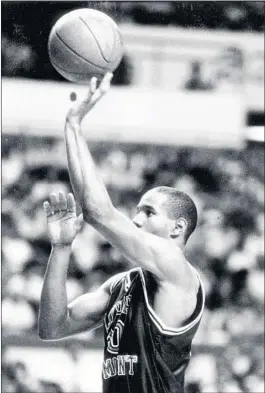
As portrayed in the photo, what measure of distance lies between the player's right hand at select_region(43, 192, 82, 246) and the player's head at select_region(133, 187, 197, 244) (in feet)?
0.95

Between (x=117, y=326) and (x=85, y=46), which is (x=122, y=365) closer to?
(x=117, y=326)

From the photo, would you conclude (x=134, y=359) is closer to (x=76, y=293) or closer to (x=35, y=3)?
(x=76, y=293)

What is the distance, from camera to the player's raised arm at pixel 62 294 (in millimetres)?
Result: 3703

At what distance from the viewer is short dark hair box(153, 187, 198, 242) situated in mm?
3826

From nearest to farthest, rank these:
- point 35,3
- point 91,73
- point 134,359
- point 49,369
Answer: point 134,359, point 91,73, point 49,369, point 35,3

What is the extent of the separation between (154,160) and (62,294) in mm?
5777

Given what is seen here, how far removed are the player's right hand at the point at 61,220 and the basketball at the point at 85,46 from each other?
769 mm

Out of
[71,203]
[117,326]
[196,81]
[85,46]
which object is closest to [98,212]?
[71,203]

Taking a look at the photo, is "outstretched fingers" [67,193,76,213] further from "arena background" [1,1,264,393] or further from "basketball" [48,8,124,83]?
"arena background" [1,1,264,393]

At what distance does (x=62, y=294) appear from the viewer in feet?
12.4

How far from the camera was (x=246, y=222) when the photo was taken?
9453mm

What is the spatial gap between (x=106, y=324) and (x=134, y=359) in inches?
9.7

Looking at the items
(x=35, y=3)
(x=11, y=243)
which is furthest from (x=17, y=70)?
(x=11, y=243)

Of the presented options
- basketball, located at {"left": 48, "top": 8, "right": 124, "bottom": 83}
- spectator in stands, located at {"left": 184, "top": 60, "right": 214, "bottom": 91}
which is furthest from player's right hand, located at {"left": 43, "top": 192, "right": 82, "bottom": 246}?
spectator in stands, located at {"left": 184, "top": 60, "right": 214, "bottom": 91}
